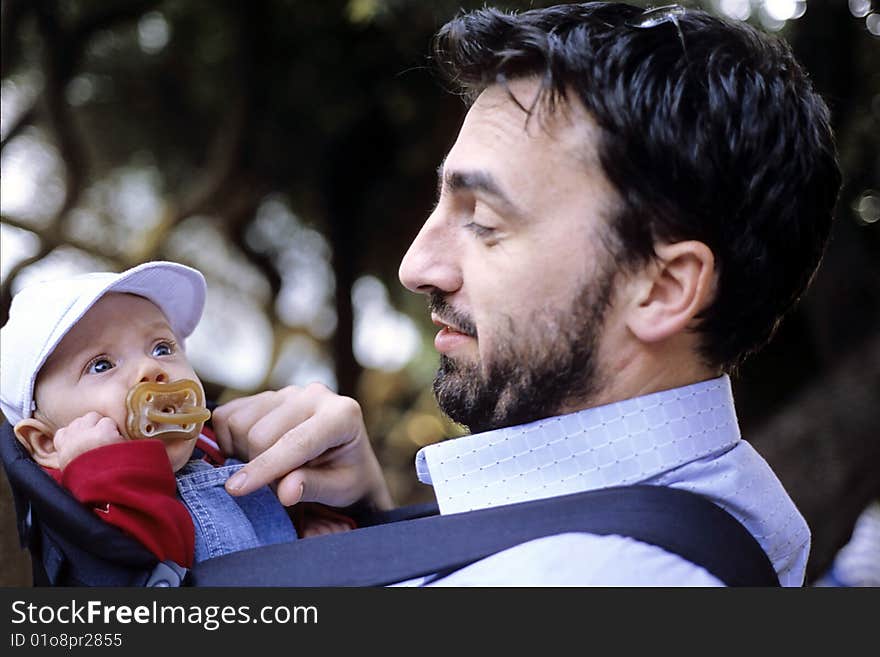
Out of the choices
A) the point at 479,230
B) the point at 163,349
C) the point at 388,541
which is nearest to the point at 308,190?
the point at 163,349

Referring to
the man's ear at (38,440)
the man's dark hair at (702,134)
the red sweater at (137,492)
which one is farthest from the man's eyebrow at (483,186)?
the man's ear at (38,440)

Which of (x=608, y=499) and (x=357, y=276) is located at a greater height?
(x=608, y=499)

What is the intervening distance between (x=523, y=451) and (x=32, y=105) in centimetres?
226

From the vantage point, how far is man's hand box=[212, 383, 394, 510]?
1.10 m

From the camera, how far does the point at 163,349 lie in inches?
43.9

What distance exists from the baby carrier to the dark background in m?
0.81

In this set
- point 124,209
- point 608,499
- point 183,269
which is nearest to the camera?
point 608,499

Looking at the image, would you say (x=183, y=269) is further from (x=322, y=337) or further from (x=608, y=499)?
(x=322, y=337)

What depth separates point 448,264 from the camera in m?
1.07

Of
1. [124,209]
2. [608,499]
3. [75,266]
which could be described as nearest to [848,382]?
[608,499]

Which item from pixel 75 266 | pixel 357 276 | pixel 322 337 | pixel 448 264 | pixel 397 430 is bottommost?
pixel 397 430

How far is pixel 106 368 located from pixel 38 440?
12cm

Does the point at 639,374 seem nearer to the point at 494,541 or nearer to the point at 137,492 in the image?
the point at 494,541

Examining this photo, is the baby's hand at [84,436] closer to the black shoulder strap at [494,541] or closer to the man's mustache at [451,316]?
the black shoulder strap at [494,541]
